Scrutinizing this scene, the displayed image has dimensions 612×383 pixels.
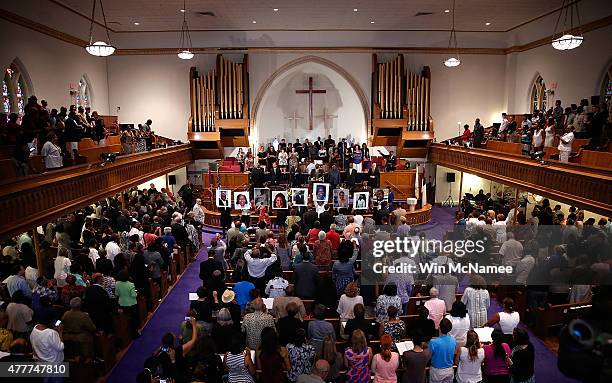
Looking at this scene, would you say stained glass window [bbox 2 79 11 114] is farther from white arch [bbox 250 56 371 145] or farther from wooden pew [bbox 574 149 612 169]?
wooden pew [bbox 574 149 612 169]

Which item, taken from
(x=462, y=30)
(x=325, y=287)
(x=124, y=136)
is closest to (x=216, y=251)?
(x=325, y=287)

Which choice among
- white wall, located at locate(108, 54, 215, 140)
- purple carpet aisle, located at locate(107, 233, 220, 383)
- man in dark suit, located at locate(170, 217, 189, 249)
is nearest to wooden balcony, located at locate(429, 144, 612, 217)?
purple carpet aisle, located at locate(107, 233, 220, 383)

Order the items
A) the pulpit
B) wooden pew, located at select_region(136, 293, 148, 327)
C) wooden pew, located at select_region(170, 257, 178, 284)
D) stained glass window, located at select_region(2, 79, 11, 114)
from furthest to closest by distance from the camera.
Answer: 1. the pulpit
2. stained glass window, located at select_region(2, 79, 11, 114)
3. wooden pew, located at select_region(170, 257, 178, 284)
4. wooden pew, located at select_region(136, 293, 148, 327)

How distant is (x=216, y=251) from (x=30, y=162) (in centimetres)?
385

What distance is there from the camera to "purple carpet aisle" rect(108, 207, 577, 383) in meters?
6.93

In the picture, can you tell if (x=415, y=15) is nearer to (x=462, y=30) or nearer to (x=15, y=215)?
(x=462, y=30)

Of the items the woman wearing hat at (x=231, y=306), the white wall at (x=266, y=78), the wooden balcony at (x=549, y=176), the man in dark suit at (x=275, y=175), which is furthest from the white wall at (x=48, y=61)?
the wooden balcony at (x=549, y=176)

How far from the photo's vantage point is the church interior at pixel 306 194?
5676 mm

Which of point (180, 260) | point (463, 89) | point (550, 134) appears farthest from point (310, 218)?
point (463, 89)

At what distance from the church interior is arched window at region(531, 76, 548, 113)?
3.6 inches

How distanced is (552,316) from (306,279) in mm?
4307

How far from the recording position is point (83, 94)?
17.7 meters

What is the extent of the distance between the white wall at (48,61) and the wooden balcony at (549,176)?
13.9 m

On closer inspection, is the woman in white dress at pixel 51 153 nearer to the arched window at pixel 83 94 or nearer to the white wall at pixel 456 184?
the arched window at pixel 83 94
